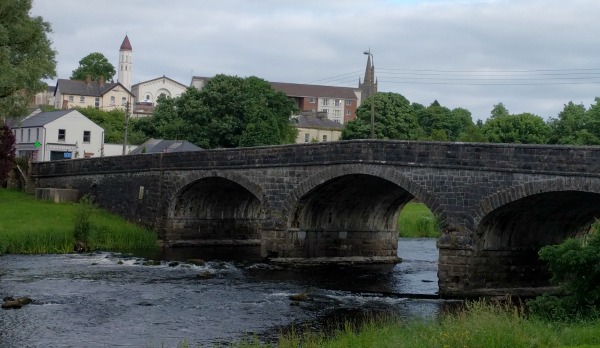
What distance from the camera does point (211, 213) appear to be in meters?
57.7

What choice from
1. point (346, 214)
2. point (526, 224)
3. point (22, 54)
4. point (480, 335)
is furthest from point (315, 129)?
point (480, 335)

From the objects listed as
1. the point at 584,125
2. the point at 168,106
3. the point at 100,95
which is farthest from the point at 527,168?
the point at 100,95

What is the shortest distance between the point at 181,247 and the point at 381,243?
12351 millimetres

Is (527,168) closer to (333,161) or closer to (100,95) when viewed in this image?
(333,161)

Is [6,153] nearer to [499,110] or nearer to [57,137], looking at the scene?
[57,137]

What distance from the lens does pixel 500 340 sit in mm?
19125

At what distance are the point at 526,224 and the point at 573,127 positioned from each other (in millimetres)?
50553

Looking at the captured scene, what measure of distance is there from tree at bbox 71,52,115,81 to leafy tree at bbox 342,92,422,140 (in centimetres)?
7318

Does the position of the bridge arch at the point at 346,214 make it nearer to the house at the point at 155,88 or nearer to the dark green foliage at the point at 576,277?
the dark green foliage at the point at 576,277

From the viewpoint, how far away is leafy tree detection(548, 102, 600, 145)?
81.6m

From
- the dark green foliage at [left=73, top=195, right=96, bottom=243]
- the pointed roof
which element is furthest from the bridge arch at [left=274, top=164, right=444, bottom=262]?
the pointed roof

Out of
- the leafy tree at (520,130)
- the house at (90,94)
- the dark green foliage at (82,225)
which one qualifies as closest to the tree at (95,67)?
the house at (90,94)

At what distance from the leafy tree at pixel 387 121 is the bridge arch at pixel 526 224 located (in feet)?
192

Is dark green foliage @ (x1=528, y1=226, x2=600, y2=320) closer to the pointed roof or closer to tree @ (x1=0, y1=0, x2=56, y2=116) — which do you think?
tree @ (x1=0, y1=0, x2=56, y2=116)
